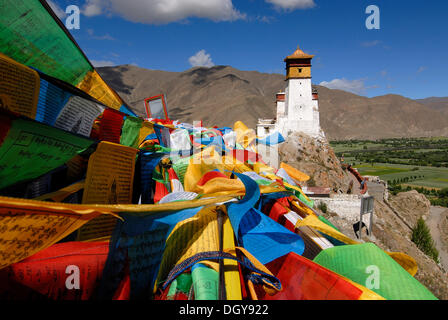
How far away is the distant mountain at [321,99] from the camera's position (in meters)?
143

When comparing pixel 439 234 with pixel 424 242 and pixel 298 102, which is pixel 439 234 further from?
pixel 298 102

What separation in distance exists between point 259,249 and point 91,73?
2.57 m

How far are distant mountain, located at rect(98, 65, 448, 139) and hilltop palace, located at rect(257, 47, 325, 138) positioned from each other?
332 feet

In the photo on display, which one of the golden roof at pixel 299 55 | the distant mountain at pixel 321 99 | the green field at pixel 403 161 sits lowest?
the green field at pixel 403 161

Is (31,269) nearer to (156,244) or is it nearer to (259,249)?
(156,244)

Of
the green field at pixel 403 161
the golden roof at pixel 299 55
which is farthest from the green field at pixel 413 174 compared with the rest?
the golden roof at pixel 299 55

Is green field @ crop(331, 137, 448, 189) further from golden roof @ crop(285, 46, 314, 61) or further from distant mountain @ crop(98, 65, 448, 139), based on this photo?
golden roof @ crop(285, 46, 314, 61)

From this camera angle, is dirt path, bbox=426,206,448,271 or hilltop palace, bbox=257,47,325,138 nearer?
dirt path, bbox=426,206,448,271

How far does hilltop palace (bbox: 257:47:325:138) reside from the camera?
1137 inches

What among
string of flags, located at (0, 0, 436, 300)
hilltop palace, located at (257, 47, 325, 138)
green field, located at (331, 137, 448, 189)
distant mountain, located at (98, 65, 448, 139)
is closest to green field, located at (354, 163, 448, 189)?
green field, located at (331, 137, 448, 189)

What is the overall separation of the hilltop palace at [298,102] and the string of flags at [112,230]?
26750 millimetres

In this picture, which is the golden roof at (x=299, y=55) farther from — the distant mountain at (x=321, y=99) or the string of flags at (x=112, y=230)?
the distant mountain at (x=321, y=99)

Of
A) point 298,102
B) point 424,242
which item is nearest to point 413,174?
point 424,242

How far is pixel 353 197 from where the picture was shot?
66.1 feet
